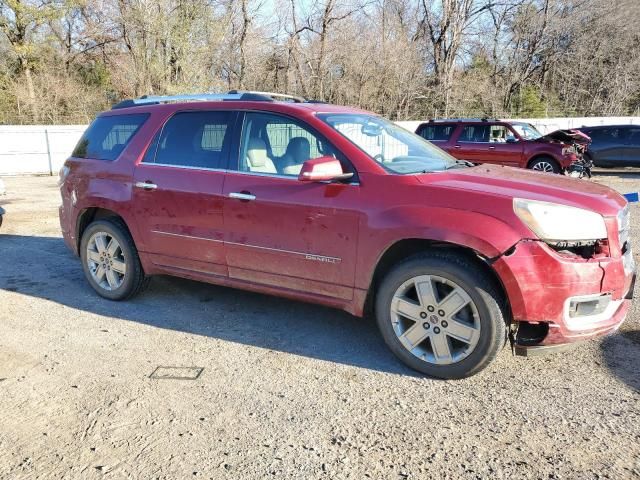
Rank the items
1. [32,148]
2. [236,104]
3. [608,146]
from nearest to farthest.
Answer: [236,104]
[608,146]
[32,148]

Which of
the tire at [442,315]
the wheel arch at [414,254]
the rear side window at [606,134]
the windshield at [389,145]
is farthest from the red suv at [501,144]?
the tire at [442,315]

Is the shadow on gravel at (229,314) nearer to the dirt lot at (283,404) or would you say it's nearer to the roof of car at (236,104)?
the dirt lot at (283,404)

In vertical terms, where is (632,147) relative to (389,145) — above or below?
below

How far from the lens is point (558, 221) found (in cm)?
314

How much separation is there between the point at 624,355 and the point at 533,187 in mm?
1400

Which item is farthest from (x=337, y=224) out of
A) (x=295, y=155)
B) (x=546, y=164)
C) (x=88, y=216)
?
(x=546, y=164)

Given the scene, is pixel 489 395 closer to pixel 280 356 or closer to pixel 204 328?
pixel 280 356

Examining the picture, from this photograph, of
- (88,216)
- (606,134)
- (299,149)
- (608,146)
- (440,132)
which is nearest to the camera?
(299,149)

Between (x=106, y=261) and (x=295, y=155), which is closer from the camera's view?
(x=295, y=155)

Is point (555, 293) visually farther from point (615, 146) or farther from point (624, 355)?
point (615, 146)

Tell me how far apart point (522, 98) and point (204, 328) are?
36906 mm

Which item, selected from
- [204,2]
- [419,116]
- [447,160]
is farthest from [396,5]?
[447,160]

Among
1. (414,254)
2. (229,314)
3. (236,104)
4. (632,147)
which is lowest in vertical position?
(229,314)

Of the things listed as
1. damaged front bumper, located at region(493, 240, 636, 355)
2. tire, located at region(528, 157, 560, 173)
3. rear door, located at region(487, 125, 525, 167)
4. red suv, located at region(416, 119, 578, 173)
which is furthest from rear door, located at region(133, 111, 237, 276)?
tire, located at region(528, 157, 560, 173)
